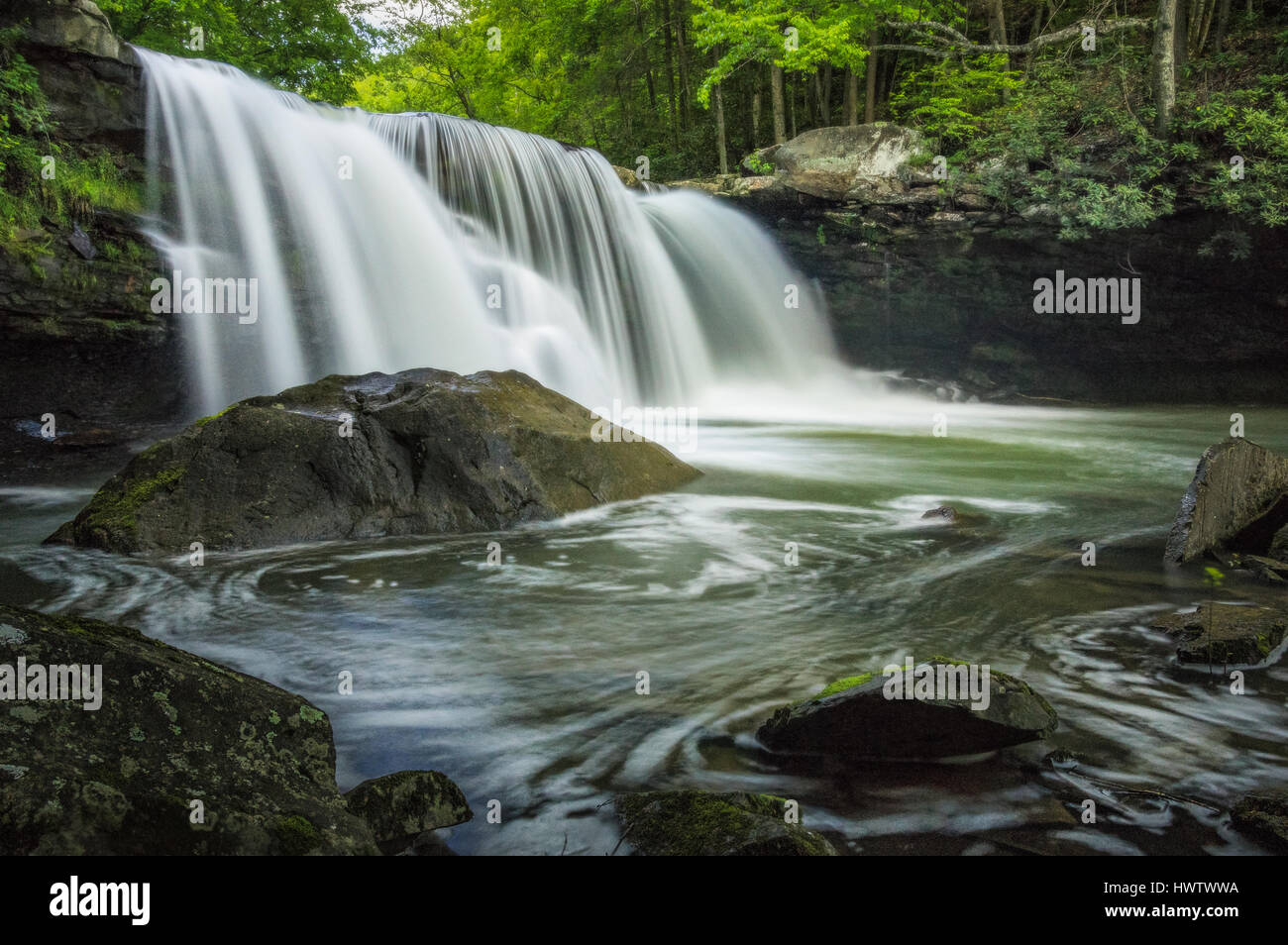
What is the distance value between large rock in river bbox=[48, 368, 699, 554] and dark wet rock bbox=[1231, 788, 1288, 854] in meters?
5.22

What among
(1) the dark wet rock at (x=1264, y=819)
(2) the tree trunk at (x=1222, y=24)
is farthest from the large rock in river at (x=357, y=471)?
(2) the tree trunk at (x=1222, y=24)

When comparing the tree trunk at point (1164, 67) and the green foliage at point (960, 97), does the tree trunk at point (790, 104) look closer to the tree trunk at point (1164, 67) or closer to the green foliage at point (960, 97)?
the green foliage at point (960, 97)

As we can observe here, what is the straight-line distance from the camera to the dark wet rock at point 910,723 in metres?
3.10

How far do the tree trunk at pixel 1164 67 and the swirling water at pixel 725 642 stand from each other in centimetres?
817

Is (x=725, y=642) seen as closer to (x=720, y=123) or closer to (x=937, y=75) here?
(x=937, y=75)

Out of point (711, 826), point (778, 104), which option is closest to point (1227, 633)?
point (711, 826)

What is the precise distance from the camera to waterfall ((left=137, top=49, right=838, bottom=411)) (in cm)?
1070

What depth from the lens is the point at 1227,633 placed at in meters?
4.12

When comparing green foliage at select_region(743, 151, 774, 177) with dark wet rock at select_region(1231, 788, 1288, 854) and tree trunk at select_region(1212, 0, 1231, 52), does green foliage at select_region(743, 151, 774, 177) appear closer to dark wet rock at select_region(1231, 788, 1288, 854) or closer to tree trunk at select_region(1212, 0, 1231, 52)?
tree trunk at select_region(1212, 0, 1231, 52)

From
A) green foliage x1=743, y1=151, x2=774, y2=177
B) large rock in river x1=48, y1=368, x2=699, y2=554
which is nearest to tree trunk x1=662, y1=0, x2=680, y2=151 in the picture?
green foliage x1=743, y1=151, x2=774, y2=177

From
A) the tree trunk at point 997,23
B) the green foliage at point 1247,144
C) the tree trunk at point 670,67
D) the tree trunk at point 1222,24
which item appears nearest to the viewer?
the green foliage at point 1247,144

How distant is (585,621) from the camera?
4.98 metres
